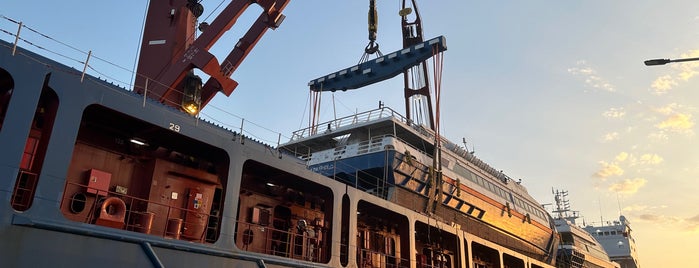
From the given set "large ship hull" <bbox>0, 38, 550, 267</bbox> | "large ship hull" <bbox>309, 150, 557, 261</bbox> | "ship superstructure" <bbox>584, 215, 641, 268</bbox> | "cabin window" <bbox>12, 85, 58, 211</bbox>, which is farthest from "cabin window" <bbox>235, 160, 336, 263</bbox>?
"ship superstructure" <bbox>584, 215, 641, 268</bbox>

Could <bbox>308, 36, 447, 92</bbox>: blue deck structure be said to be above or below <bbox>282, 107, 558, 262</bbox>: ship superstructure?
above

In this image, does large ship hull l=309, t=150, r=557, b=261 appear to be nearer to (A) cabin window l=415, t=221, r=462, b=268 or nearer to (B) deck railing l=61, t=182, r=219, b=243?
(A) cabin window l=415, t=221, r=462, b=268

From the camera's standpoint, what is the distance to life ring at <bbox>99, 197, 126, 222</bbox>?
30.3ft

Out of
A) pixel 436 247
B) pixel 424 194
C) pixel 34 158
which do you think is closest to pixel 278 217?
pixel 34 158

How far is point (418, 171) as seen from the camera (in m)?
20.8

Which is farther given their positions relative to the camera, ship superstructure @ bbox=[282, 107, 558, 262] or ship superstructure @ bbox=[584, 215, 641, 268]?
ship superstructure @ bbox=[584, 215, 641, 268]

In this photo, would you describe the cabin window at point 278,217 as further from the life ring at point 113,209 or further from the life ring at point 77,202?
the life ring at point 77,202

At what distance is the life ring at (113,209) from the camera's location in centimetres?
925

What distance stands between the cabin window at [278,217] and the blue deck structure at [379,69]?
11252 millimetres

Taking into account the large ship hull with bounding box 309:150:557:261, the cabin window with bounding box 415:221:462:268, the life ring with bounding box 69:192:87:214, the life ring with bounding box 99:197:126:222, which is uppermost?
the large ship hull with bounding box 309:150:557:261

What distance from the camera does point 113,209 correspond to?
9.51 m

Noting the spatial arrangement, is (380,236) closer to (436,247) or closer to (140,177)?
(436,247)

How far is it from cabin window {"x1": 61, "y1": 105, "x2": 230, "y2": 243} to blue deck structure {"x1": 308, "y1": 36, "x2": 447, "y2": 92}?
45.1ft

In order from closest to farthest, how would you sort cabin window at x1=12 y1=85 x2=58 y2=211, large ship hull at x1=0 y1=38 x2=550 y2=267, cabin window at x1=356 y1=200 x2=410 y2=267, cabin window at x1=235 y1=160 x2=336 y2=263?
large ship hull at x1=0 y1=38 x2=550 y2=267
cabin window at x1=12 y1=85 x2=58 y2=211
cabin window at x1=235 y1=160 x2=336 y2=263
cabin window at x1=356 y1=200 x2=410 y2=267
